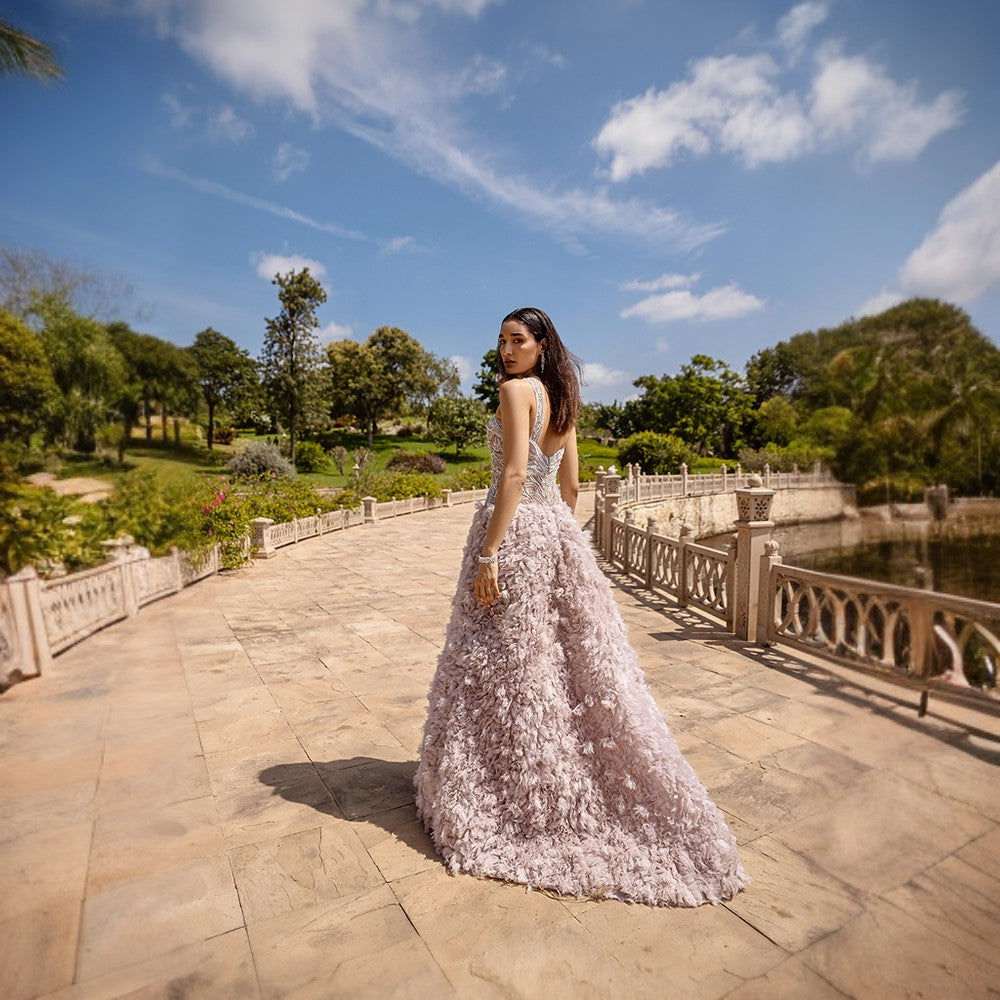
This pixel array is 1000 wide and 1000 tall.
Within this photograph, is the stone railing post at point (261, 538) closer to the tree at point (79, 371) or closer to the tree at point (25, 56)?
the tree at point (79, 371)

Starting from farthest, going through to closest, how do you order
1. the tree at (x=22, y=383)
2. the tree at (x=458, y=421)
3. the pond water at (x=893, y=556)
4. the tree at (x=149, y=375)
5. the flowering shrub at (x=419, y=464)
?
1. the tree at (x=458, y=421)
2. the flowering shrub at (x=419, y=464)
3. the pond water at (x=893, y=556)
4. the tree at (x=149, y=375)
5. the tree at (x=22, y=383)

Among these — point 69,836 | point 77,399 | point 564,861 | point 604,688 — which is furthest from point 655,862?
Answer: point 77,399

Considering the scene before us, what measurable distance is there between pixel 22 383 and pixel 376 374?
3869 centimetres

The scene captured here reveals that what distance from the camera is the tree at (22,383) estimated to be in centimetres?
1437

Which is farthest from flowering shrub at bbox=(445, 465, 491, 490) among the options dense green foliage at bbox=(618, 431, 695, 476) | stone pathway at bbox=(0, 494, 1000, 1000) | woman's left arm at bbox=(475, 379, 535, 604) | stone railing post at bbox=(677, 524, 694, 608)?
woman's left arm at bbox=(475, 379, 535, 604)

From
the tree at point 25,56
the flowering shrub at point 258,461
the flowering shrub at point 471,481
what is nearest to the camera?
the tree at point 25,56

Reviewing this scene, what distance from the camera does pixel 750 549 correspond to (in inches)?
237

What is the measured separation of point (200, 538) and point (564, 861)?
9562mm

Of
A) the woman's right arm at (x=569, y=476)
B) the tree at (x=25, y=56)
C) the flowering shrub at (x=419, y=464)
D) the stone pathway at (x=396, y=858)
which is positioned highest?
the tree at (x=25, y=56)

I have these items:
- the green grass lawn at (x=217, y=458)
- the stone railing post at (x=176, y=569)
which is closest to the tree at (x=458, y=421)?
the green grass lawn at (x=217, y=458)

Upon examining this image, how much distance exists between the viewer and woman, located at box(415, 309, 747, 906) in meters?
2.32

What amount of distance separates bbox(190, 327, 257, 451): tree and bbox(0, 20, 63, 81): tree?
108 ft

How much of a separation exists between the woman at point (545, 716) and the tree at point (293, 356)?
119 ft

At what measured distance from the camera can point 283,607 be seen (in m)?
8.04
